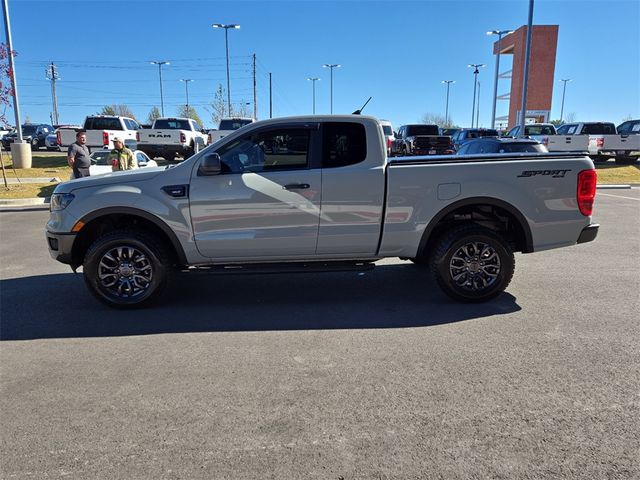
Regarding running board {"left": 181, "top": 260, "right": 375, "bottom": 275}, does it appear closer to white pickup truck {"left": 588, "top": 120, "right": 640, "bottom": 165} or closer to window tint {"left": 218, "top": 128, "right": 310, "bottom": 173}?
window tint {"left": 218, "top": 128, "right": 310, "bottom": 173}

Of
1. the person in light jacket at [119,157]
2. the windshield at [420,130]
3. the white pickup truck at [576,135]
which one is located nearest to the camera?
the person in light jacket at [119,157]

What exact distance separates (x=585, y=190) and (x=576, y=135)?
66.3 ft

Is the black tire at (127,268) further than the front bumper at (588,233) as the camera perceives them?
No

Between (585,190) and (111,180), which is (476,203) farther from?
(111,180)

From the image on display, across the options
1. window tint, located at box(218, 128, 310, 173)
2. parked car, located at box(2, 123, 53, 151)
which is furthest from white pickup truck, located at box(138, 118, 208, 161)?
parked car, located at box(2, 123, 53, 151)

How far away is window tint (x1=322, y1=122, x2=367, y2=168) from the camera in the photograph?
16.4ft

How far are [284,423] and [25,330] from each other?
9.94ft

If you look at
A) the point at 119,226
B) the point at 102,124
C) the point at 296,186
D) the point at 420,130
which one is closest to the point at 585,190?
the point at 296,186

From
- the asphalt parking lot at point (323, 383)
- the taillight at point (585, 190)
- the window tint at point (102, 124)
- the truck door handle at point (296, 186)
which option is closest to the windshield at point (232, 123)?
the window tint at point (102, 124)

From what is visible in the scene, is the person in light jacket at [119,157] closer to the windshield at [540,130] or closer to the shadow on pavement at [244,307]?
the shadow on pavement at [244,307]

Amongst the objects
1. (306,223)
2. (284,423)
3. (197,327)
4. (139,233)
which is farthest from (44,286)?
(284,423)

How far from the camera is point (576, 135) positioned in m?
22.5

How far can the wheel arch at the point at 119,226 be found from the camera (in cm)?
486

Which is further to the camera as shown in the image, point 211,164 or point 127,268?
point 127,268
